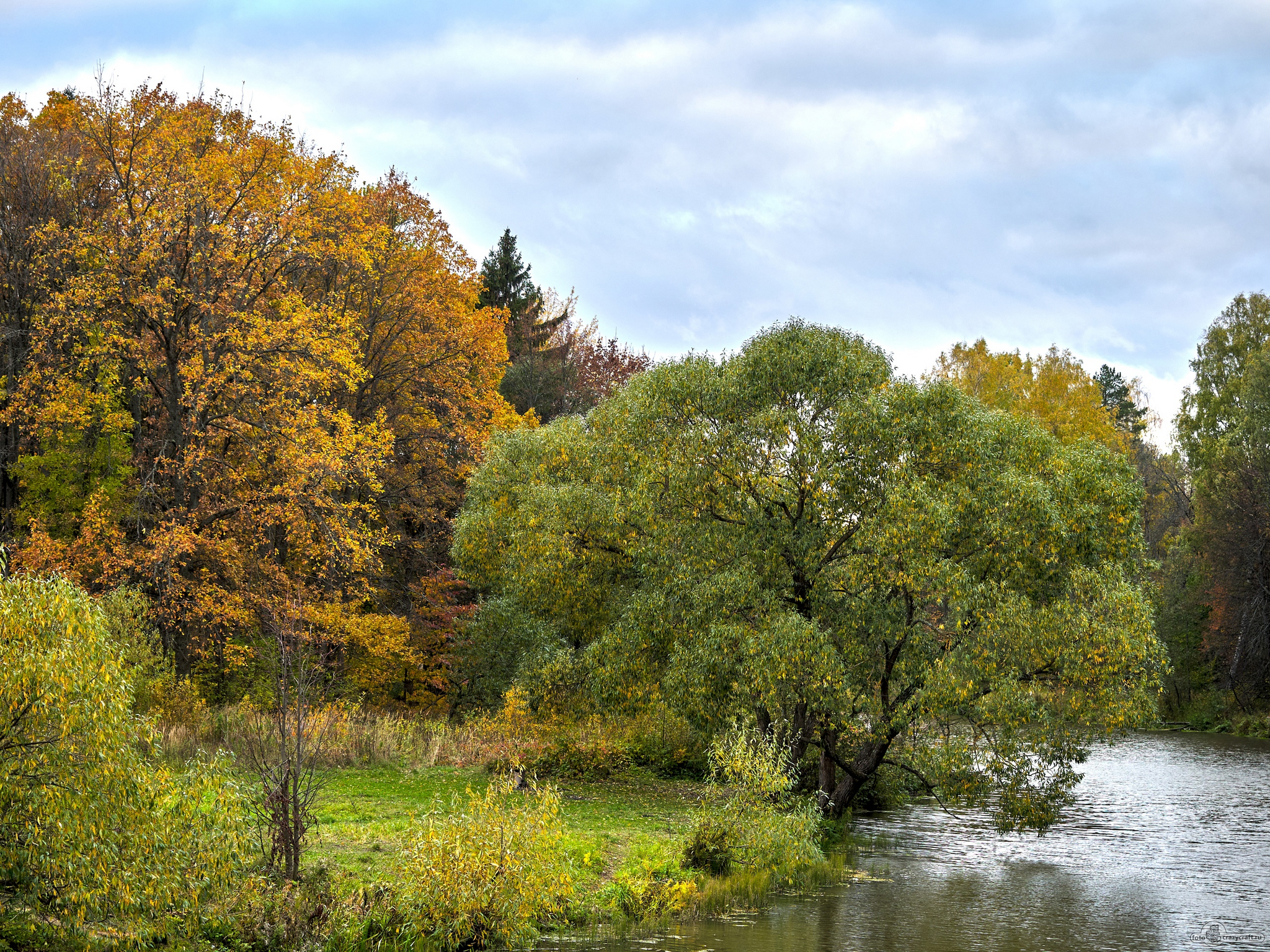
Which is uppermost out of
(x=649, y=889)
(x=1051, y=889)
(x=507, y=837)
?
(x=507, y=837)

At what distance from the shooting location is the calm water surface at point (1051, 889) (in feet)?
48.7

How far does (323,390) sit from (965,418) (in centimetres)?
1881

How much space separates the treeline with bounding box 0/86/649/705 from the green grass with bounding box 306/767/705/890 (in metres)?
6.55

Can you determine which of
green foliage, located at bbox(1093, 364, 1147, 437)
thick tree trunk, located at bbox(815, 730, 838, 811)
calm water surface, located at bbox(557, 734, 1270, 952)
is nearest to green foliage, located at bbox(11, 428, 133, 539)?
thick tree trunk, located at bbox(815, 730, 838, 811)

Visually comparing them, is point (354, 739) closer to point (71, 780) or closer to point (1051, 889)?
point (1051, 889)

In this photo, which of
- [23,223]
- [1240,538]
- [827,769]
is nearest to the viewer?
[827,769]

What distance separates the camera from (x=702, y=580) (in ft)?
73.0

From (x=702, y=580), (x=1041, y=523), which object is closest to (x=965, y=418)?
(x=1041, y=523)

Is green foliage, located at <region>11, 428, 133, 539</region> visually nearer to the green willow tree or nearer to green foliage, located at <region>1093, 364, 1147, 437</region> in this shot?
the green willow tree

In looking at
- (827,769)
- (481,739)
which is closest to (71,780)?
(481,739)

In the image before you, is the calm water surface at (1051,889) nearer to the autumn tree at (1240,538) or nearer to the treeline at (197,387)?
the treeline at (197,387)

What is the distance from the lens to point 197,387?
1166 inches

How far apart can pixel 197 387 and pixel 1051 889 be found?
23344 mm

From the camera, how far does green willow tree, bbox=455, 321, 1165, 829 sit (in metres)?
19.5
